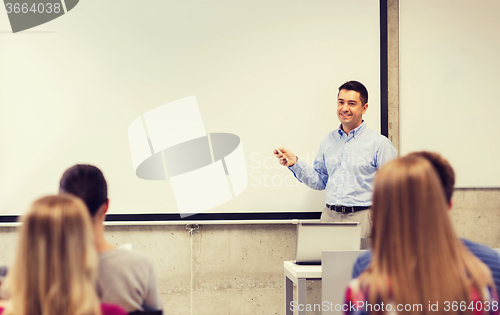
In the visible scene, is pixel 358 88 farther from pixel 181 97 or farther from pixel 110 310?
pixel 110 310

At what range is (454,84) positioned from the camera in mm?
3242

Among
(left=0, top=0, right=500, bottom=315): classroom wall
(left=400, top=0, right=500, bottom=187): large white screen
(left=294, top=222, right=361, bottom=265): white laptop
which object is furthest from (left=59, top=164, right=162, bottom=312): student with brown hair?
(left=400, top=0, right=500, bottom=187): large white screen

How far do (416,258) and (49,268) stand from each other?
825mm

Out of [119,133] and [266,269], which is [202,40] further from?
[266,269]

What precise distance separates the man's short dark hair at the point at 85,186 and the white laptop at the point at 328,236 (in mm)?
988

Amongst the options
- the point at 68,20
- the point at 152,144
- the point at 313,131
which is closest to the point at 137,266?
the point at 152,144

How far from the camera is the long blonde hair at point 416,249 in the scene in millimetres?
886

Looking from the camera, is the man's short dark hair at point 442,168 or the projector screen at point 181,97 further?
the projector screen at point 181,97

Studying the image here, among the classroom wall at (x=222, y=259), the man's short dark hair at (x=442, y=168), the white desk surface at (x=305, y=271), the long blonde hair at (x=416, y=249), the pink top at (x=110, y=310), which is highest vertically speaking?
the man's short dark hair at (x=442, y=168)

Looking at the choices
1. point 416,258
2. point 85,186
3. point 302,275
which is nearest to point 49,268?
point 85,186

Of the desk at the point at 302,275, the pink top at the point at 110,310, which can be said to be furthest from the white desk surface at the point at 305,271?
the pink top at the point at 110,310

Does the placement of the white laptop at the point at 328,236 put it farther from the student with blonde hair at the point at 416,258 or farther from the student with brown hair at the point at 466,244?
the student with blonde hair at the point at 416,258

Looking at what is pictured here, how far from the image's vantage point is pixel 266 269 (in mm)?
3174

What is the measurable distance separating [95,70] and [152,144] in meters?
0.71
